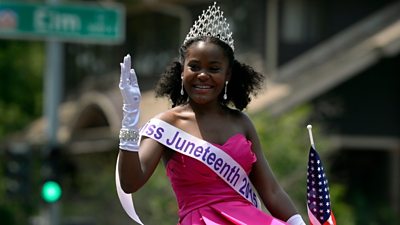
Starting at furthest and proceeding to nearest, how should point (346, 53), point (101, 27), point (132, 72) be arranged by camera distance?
point (346, 53), point (101, 27), point (132, 72)

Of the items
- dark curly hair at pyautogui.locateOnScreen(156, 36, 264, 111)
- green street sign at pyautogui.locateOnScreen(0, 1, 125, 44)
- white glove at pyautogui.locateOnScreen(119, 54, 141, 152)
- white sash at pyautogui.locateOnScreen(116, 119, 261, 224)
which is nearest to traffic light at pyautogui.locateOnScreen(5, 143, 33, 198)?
green street sign at pyautogui.locateOnScreen(0, 1, 125, 44)

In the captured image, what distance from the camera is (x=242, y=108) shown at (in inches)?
221

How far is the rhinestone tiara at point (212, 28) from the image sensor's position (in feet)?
17.4

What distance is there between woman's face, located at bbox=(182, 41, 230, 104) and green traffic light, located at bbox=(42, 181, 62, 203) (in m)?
9.54

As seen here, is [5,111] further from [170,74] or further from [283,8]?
[170,74]

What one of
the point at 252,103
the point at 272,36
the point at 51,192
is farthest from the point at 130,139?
the point at 272,36

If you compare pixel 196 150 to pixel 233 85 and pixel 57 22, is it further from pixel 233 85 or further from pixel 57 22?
pixel 57 22

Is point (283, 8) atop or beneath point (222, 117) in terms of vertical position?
atop

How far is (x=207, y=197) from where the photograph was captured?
515cm

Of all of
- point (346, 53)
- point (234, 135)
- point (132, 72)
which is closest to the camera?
point (132, 72)

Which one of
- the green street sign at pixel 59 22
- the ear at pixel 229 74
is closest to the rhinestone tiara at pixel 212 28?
the ear at pixel 229 74

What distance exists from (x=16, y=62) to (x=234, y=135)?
2406 cm

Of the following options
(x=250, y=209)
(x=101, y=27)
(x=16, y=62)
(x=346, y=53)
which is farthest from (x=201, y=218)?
(x=16, y=62)

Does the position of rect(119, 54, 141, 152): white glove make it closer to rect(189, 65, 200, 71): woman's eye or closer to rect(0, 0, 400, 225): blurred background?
rect(189, 65, 200, 71): woman's eye
